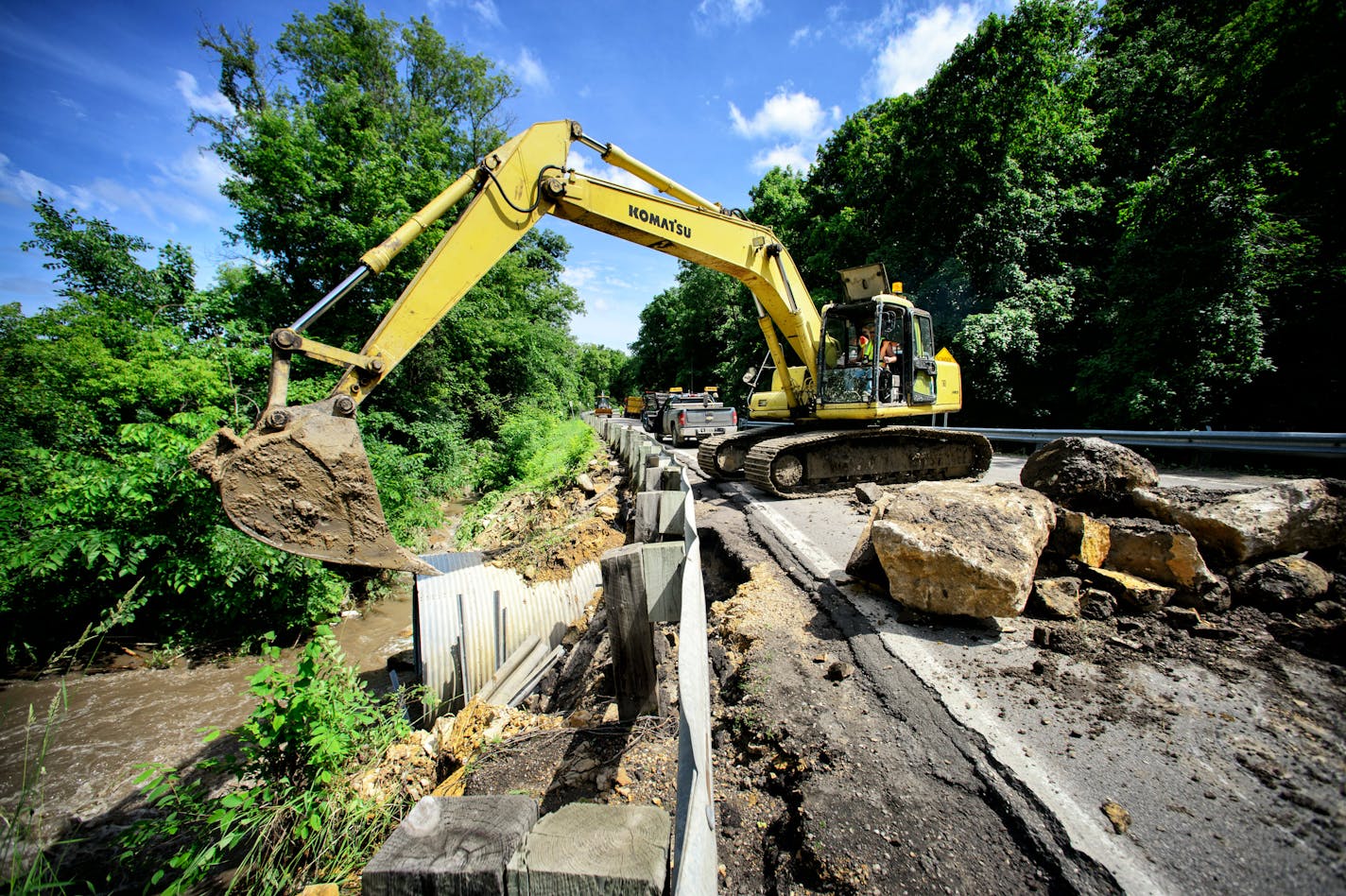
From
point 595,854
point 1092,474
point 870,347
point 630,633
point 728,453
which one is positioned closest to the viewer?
point 595,854

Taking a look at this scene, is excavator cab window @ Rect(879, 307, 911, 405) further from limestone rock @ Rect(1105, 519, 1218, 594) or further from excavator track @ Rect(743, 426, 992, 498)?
limestone rock @ Rect(1105, 519, 1218, 594)

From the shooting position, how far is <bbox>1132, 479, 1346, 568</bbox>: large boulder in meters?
3.03

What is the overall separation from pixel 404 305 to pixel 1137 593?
5.67 metres

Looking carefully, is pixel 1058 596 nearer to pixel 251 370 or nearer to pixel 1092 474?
pixel 1092 474

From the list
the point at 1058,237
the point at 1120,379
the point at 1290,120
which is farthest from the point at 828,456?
the point at 1058,237

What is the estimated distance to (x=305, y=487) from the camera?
3.04m

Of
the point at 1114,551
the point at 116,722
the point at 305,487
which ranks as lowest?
the point at 116,722

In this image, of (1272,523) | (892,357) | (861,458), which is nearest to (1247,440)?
(892,357)

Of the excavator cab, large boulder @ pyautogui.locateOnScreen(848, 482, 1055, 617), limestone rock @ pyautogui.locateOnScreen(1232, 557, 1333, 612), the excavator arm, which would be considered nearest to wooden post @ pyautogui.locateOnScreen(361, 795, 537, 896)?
the excavator arm

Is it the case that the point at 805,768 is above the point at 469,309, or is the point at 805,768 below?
below

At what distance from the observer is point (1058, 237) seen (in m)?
14.9

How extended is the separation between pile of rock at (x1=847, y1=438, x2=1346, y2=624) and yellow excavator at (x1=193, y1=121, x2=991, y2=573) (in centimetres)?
339

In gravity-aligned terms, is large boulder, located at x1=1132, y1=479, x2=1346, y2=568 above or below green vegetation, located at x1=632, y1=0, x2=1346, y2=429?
below

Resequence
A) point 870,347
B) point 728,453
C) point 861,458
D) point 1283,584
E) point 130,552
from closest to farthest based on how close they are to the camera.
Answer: point 1283,584 < point 130,552 < point 870,347 < point 861,458 < point 728,453
